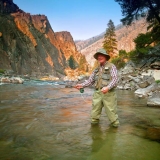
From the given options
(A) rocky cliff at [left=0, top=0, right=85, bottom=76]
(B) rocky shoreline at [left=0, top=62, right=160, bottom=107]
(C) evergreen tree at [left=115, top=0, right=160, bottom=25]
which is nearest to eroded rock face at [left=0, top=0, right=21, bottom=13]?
(A) rocky cliff at [left=0, top=0, right=85, bottom=76]

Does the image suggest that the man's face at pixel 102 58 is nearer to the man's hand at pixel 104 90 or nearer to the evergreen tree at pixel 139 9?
the man's hand at pixel 104 90

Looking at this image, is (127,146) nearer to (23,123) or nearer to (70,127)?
(70,127)

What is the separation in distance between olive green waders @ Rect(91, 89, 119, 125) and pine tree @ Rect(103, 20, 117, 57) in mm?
48358

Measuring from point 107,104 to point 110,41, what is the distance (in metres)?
51.0

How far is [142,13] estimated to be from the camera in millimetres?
13547

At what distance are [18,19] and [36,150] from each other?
3097 inches

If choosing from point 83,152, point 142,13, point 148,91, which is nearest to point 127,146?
point 83,152

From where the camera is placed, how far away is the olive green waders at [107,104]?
158 inches

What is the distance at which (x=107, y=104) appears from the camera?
13.3 feet

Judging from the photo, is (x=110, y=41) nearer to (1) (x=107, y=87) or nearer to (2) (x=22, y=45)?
(2) (x=22, y=45)

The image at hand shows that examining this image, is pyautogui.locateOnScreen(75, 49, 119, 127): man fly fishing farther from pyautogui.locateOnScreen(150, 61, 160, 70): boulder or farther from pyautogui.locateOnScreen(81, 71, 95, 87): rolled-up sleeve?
pyautogui.locateOnScreen(150, 61, 160, 70): boulder

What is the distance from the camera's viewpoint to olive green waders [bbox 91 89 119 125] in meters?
4.02

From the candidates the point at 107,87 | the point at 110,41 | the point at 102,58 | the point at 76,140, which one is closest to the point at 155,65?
the point at 102,58

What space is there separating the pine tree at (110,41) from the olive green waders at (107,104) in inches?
1904
